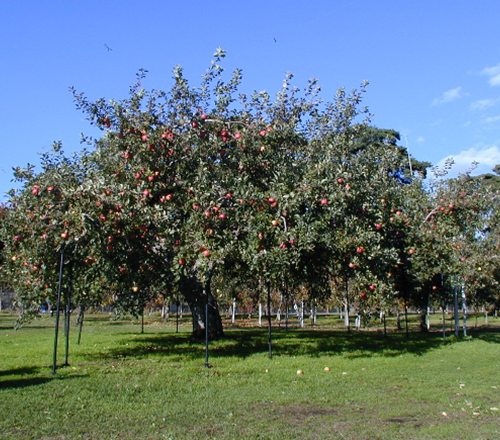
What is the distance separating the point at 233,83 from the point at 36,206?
571 centimetres

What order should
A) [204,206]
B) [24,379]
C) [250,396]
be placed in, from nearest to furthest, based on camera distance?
[250,396]
[24,379]
[204,206]

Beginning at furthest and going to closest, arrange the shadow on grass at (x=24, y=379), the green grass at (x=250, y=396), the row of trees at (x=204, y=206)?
the row of trees at (x=204, y=206), the shadow on grass at (x=24, y=379), the green grass at (x=250, y=396)

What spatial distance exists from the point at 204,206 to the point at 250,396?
5.00 metres

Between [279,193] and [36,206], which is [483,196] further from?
[36,206]

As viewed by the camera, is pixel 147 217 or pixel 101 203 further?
pixel 147 217

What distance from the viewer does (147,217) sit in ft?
36.0

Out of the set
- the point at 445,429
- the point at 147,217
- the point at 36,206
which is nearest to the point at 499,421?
the point at 445,429

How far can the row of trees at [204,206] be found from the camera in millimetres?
10805

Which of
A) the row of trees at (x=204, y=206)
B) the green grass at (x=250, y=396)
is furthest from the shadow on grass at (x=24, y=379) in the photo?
the row of trees at (x=204, y=206)

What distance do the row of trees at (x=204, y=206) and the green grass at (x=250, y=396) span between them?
179 cm

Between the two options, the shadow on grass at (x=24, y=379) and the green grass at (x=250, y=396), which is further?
the shadow on grass at (x=24, y=379)

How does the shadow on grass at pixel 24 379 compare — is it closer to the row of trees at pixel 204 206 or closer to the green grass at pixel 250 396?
the green grass at pixel 250 396

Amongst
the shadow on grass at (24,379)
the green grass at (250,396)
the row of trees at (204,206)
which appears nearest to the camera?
the green grass at (250,396)

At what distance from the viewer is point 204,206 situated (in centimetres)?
1170
